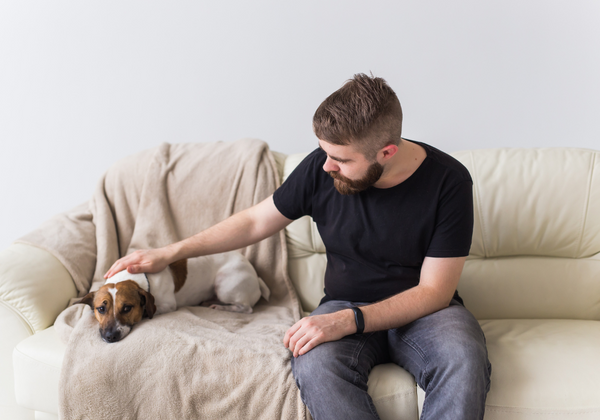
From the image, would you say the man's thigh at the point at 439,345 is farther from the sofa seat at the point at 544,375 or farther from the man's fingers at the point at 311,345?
the man's fingers at the point at 311,345

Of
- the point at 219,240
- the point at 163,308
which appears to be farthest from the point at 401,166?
the point at 163,308

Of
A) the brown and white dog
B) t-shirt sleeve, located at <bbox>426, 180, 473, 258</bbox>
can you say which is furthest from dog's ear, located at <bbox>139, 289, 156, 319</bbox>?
t-shirt sleeve, located at <bbox>426, 180, 473, 258</bbox>

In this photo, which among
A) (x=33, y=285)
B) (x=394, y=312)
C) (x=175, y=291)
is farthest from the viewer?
(x=175, y=291)

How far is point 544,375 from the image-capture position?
5.00 ft

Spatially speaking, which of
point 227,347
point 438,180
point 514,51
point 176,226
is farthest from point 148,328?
point 514,51

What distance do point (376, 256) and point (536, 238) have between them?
889mm

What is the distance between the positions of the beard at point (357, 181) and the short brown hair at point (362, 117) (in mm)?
56

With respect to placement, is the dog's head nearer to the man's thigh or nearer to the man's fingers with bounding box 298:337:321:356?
the man's fingers with bounding box 298:337:321:356

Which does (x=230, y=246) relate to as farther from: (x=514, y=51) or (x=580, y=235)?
(x=514, y=51)

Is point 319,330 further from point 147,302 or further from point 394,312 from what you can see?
point 147,302

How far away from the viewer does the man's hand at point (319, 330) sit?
145 cm

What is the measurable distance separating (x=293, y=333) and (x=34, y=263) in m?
1.16

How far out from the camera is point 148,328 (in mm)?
1704

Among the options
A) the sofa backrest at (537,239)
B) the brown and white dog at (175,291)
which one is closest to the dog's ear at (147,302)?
the brown and white dog at (175,291)
